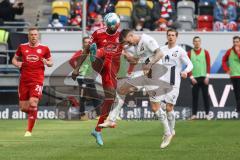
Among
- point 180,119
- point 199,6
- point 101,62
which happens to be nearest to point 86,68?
point 180,119

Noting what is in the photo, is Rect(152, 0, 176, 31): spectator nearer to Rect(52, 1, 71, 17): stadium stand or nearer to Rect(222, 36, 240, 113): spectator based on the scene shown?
Rect(52, 1, 71, 17): stadium stand

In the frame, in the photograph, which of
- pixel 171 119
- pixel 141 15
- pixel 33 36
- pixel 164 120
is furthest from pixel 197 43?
pixel 164 120

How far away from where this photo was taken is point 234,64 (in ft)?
90.1

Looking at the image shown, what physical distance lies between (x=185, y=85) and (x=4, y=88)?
5.92m

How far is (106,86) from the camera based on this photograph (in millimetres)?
18141

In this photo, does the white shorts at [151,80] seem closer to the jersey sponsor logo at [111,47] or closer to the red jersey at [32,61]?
the jersey sponsor logo at [111,47]

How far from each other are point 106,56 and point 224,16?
49.0 ft

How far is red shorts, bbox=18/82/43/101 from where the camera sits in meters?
20.6

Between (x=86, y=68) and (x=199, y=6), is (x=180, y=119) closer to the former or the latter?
(x=86, y=68)

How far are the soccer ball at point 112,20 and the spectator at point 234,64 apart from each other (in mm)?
10024

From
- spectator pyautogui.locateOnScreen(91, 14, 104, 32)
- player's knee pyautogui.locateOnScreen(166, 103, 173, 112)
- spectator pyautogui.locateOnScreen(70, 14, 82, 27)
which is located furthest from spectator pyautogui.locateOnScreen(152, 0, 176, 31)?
player's knee pyautogui.locateOnScreen(166, 103, 173, 112)

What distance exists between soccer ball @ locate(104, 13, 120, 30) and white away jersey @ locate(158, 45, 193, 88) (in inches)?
62.7

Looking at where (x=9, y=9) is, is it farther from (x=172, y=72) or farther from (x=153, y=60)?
(x=153, y=60)

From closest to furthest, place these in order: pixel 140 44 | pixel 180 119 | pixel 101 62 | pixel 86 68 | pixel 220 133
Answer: pixel 140 44, pixel 101 62, pixel 220 133, pixel 86 68, pixel 180 119
